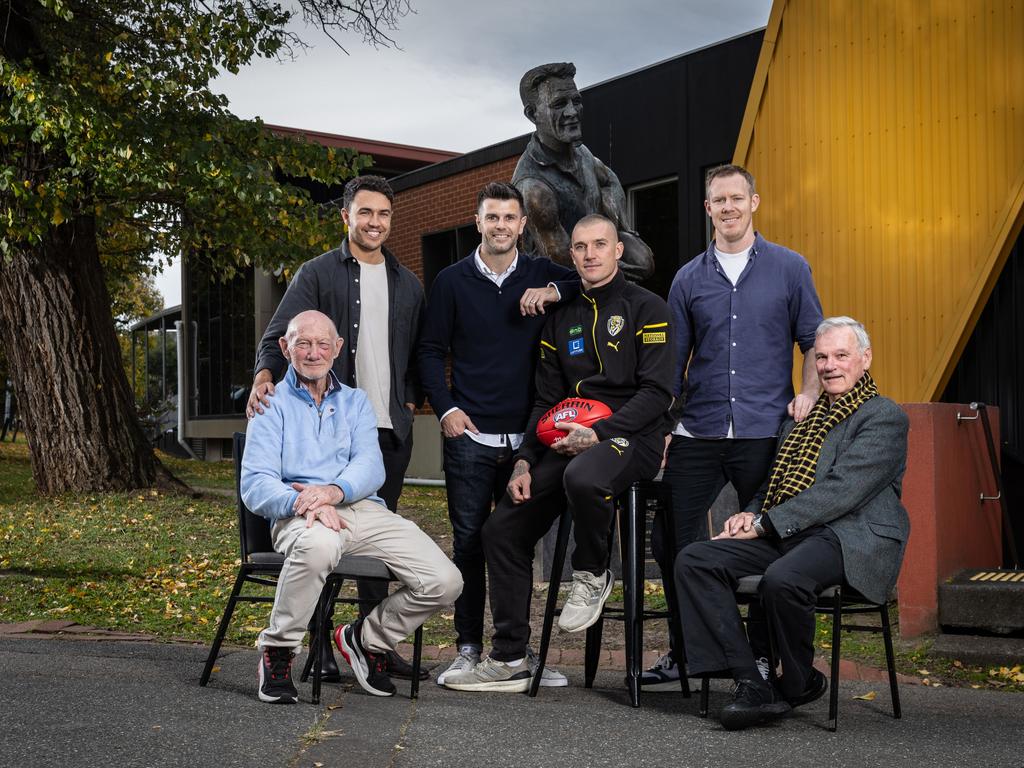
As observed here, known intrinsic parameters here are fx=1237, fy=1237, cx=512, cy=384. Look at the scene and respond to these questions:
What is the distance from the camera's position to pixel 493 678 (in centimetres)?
501

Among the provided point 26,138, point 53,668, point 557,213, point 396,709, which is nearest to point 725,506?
point 557,213

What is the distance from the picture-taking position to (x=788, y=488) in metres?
4.67

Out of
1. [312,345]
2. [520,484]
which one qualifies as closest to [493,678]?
[520,484]

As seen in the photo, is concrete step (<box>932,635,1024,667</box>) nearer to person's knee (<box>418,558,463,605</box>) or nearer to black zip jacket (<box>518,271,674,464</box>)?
black zip jacket (<box>518,271,674,464</box>)

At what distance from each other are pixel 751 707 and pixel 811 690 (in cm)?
36

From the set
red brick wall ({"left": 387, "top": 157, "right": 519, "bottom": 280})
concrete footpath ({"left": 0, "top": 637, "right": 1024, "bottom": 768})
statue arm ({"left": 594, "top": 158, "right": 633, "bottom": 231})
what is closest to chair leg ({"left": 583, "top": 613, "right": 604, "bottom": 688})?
concrete footpath ({"left": 0, "top": 637, "right": 1024, "bottom": 768})

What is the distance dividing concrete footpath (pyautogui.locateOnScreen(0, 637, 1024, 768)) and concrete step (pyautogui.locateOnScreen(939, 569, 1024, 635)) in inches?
36.1

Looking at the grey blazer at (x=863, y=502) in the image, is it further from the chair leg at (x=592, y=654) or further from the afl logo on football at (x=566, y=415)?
the chair leg at (x=592, y=654)

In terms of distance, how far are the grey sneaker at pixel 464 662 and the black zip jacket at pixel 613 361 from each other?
2.86ft

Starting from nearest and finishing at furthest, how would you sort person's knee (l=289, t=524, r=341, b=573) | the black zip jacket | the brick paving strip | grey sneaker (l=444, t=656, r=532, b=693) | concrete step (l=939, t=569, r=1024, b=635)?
person's knee (l=289, t=524, r=341, b=573) → the black zip jacket → grey sneaker (l=444, t=656, r=532, b=693) → the brick paving strip → concrete step (l=939, t=569, r=1024, b=635)

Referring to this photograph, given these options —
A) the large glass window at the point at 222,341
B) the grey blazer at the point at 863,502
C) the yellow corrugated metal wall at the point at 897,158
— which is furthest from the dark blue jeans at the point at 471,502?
the large glass window at the point at 222,341

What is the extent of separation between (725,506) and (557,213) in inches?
85.8

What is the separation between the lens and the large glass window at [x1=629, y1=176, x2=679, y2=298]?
Answer: 16.4m

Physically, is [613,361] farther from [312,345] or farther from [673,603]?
[312,345]
